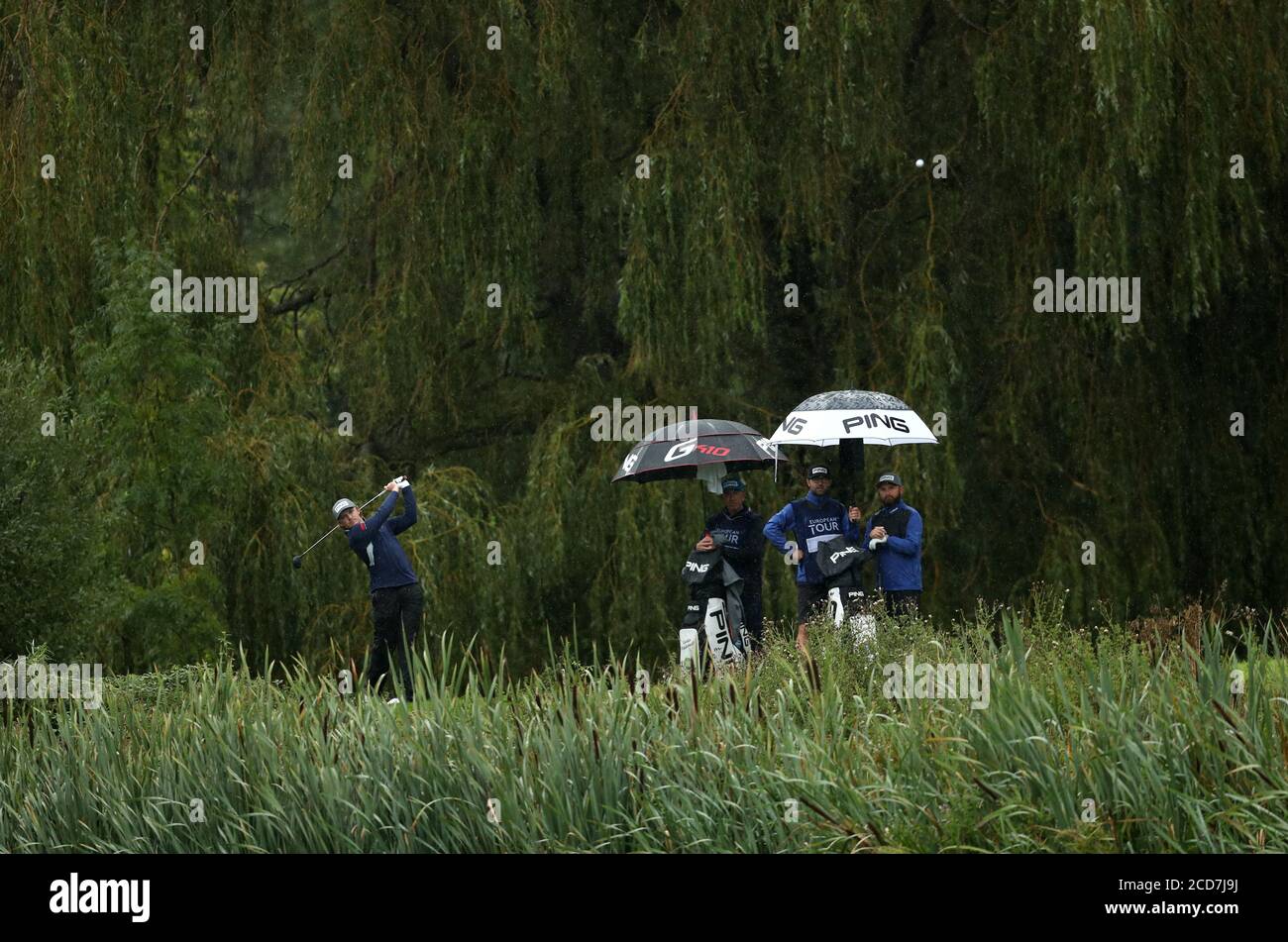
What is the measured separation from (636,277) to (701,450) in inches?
91.6

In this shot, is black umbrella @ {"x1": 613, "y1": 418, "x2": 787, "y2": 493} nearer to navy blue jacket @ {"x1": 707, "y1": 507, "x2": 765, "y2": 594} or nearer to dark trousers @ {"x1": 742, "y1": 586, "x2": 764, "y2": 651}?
navy blue jacket @ {"x1": 707, "y1": 507, "x2": 765, "y2": 594}

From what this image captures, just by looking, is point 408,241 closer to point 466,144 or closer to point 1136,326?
point 466,144

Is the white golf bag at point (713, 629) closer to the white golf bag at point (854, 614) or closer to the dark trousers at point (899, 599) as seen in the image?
the white golf bag at point (854, 614)

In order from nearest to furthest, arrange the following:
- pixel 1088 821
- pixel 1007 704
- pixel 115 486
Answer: pixel 1088 821
pixel 1007 704
pixel 115 486

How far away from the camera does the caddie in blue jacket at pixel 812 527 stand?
485 inches

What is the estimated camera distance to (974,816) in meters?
7.45

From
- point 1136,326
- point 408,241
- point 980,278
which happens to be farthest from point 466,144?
point 1136,326

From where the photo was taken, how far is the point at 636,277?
14367 mm

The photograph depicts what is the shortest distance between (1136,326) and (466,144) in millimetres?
5316

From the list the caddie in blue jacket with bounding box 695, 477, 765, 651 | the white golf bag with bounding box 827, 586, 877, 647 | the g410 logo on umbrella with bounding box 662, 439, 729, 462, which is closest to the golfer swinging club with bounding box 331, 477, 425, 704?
the g410 logo on umbrella with bounding box 662, 439, 729, 462

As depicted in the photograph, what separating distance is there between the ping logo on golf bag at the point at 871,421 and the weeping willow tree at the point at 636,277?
6.56ft

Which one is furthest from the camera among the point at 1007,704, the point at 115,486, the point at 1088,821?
the point at 115,486

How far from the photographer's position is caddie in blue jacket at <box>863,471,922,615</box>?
1193 cm

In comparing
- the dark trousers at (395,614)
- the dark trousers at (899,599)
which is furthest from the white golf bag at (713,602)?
the dark trousers at (395,614)
